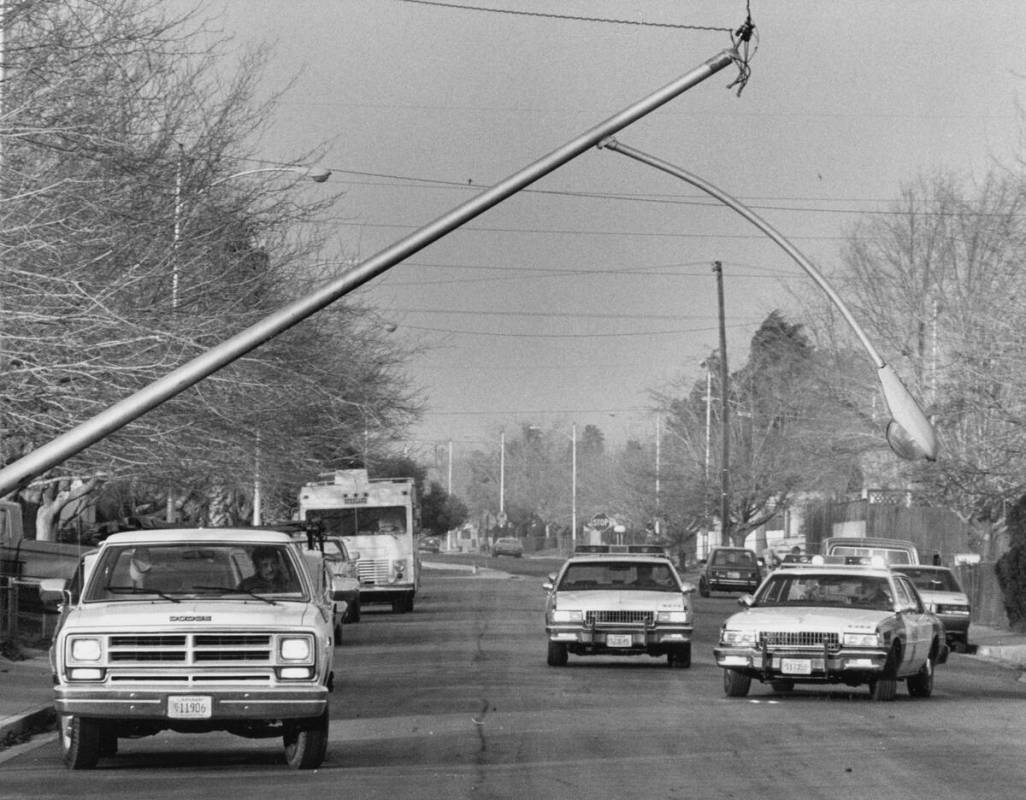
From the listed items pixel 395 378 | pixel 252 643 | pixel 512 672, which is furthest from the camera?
pixel 395 378

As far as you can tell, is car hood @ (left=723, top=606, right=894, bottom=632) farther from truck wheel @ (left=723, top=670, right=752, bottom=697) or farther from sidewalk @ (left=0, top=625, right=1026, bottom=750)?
sidewalk @ (left=0, top=625, right=1026, bottom=750)

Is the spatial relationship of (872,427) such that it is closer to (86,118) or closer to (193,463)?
(193,463)

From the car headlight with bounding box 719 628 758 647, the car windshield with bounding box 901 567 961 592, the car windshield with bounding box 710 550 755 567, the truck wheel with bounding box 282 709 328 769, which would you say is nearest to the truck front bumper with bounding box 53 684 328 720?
the truck wheel with bounding box 282 709 328 769

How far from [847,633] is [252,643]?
865 cm

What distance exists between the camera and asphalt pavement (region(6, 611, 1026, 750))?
16172 mm

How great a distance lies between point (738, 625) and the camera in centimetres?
1984

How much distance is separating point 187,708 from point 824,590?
10.6 meters

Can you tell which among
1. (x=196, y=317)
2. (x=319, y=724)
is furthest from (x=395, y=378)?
(x=319, y=724)

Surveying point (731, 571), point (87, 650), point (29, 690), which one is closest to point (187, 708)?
point (87, 650)

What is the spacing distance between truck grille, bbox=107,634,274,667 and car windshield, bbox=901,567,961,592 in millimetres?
21763

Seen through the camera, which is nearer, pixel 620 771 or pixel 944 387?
pixel 620 771

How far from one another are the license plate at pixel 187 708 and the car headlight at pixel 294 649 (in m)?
0.66

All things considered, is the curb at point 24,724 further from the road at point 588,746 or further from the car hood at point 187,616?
the car hood at point 187,616

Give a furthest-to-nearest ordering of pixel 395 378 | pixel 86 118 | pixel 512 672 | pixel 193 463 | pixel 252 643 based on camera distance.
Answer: pixel 395 378 → pixel 193 463 → pixel 512 672 → pixel 86 118 → pixel 252 643
